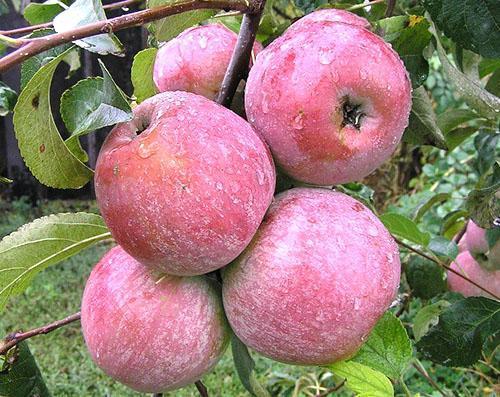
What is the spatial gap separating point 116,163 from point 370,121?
24 cm

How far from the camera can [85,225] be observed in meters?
0.74

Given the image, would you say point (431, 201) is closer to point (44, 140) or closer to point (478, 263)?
point (478, 263)

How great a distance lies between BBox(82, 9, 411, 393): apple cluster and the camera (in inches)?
21.9

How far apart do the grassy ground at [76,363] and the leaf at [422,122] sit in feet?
2.91

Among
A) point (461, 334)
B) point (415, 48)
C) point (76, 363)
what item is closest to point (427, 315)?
point (461, 334)

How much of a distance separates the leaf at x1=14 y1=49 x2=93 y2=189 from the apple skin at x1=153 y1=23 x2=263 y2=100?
0.16m

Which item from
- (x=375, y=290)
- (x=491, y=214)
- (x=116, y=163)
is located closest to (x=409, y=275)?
(x=491, y=214)

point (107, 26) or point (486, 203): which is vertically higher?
point (107, 26)

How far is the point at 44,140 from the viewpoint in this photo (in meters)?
0.62

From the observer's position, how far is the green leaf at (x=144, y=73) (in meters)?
0.84

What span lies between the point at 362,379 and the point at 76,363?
2519 mm

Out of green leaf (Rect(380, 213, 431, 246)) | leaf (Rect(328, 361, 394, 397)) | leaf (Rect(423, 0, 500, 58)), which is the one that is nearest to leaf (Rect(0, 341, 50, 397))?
leaf (Rect(328, 361, 394, 397))

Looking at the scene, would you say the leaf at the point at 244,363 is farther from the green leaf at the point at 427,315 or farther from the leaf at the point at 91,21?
the green leaf at the point at 427,315

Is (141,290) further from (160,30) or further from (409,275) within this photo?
(409,275)
